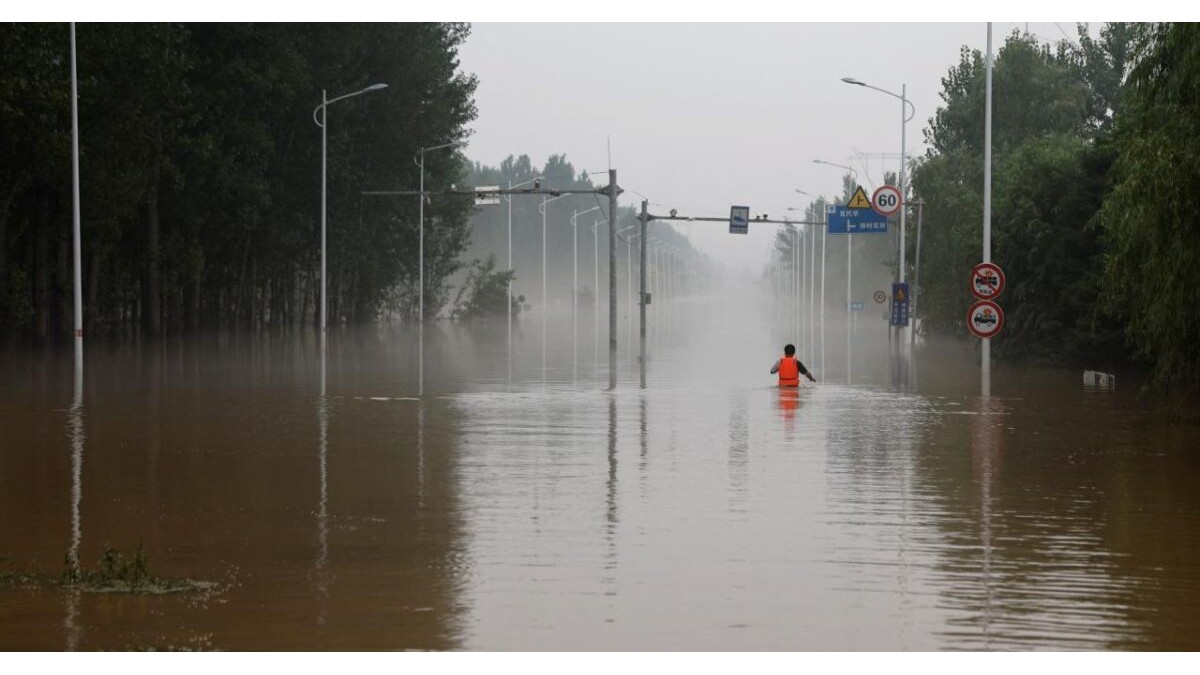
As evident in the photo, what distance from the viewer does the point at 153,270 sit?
59562mm

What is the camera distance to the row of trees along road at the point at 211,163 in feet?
160

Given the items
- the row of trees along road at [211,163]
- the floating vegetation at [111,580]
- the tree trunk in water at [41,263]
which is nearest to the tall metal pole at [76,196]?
the row of trees along road at [211,163]

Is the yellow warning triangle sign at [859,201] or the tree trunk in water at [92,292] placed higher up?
the yellow warning triangle sign at [859,201]

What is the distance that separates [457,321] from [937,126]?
3682cm

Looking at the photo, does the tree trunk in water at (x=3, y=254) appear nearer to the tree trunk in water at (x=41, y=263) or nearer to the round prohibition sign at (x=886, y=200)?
the tree trunk in water at (x=41, y=263)

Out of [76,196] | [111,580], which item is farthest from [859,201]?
[111,580]

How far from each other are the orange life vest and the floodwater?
2.08 meters

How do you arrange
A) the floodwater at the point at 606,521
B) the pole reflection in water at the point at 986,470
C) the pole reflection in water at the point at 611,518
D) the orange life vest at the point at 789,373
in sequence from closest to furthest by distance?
the floodwater at the point at 606,521, the pole reflection in water at the point at 986,470, the pole reflection in water at the point at 611,518, the orange life vest at the point at 789,373

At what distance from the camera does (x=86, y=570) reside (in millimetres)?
12109

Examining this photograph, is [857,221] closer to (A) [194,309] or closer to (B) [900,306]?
(B) [900,306]

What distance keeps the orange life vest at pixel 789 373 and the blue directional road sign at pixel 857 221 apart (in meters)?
40.9

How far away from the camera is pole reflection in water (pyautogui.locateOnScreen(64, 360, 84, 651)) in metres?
10.2

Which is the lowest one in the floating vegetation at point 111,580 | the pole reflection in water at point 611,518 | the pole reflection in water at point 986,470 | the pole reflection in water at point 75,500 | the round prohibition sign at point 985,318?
the pole reflection in water at point 986,470

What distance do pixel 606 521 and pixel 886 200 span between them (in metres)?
50.6
